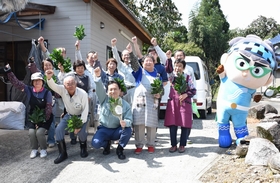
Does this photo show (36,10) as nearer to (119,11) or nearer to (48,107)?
(119,11)

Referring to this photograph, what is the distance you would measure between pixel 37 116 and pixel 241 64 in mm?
3637

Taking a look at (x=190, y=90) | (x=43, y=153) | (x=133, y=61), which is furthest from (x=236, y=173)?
(x=43, y=153)

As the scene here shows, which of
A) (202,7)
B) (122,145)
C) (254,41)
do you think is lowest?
(122,145)

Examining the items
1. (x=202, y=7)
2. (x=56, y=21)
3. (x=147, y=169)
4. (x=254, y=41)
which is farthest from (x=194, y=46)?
(x=147, y=169)

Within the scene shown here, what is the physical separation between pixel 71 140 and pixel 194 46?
16.0 metres

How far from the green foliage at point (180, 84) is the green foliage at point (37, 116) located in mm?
2364

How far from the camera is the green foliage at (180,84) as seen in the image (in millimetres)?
4555

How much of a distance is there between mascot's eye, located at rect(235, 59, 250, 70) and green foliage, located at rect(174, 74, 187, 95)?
0.96 meters

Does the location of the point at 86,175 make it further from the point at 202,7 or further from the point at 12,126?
the point at 202,7

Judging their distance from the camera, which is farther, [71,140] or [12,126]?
[12,126]

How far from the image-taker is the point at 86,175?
395 cm

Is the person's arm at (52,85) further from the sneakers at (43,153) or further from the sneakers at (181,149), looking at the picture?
the sneakers at (181,149)

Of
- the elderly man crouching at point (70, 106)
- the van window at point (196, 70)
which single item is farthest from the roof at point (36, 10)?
the van window at point (196, 70)

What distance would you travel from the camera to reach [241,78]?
4.53 m
